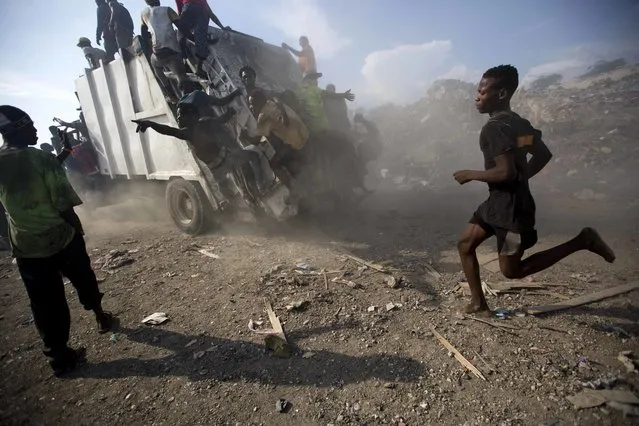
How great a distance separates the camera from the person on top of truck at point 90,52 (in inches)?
269

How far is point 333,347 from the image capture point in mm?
2490

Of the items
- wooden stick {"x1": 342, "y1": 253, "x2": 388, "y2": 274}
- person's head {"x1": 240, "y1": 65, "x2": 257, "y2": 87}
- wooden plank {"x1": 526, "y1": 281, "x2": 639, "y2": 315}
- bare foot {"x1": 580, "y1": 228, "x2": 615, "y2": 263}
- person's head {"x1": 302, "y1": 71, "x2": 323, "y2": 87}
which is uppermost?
person's head {"x1": 302, "y1": 71, "x2": 323, "y2": 87}

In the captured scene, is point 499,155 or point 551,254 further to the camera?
point 551,254

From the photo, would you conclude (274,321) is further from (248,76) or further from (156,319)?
(248,76)

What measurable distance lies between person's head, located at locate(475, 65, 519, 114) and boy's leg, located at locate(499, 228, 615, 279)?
961 mm

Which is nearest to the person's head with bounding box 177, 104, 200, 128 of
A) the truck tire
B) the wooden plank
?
the truck tire

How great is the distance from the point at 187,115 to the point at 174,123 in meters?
0.89

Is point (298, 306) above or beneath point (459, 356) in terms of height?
above

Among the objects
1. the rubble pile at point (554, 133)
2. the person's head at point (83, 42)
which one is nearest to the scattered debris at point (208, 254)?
the person's head at point (83, 42)

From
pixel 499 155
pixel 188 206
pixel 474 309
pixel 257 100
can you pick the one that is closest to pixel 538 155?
pixel 499 155

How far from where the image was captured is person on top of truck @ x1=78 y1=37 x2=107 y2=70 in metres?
6.83

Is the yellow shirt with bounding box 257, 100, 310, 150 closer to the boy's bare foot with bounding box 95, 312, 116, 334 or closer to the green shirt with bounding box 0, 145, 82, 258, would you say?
the green shirt with bounding box 0, 145, 82, 258

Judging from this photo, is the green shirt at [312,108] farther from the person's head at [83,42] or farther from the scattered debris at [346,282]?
the person's head at [83,42]

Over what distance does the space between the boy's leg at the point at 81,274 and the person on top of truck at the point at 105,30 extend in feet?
22.0
